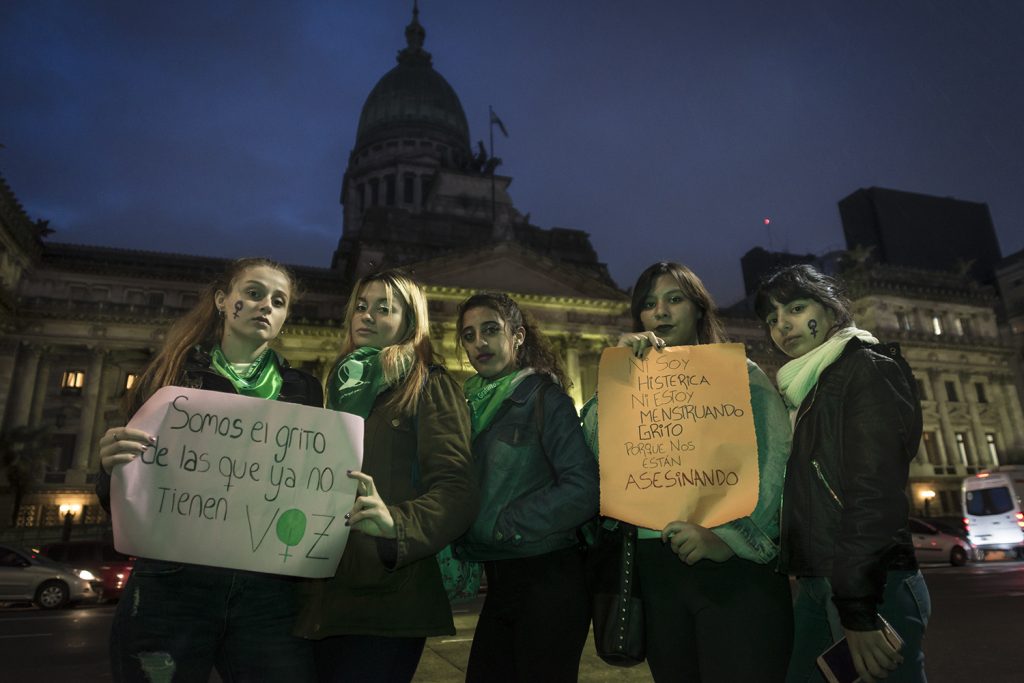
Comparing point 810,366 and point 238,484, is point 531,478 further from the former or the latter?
point 810,366

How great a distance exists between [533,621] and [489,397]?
3.88 feet

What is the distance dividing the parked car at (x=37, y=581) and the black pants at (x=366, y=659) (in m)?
18.3

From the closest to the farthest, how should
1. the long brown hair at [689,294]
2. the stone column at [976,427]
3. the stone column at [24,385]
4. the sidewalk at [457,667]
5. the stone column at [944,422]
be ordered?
the long brown hair at [689,294] → the sidewalk at [457,667] → the stone column at [24,385] → the stone column at [944,422] → the stone column at [976,427]

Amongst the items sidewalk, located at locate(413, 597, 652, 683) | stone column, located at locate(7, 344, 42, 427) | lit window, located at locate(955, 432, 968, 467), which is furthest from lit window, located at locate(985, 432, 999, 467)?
stone column, located at locate(7, 344, 42, 427)

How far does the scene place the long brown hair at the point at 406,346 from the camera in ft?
10.1

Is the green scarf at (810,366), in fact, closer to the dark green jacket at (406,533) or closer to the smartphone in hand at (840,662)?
the smartphone in hand at (840,662)

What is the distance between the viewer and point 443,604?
9.49ft

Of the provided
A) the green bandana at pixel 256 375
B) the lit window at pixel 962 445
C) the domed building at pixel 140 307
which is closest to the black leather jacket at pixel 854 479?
the green bandana at pixel 256 375

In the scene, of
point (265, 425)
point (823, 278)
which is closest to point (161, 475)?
point (265, 425)

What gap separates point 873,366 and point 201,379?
317cm

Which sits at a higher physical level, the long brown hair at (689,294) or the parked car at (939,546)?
the long brown hair at (689,294)

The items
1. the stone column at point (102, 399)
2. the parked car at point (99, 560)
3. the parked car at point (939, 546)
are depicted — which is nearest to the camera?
the parked car at point (99, 560)

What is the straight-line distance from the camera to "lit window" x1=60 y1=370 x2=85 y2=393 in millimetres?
38031

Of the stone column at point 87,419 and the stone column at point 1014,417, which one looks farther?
the stone column at point 1014,417
